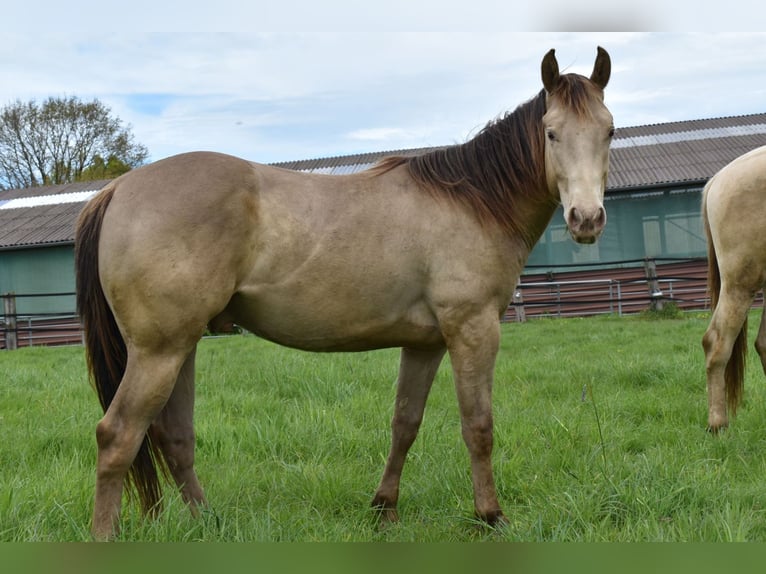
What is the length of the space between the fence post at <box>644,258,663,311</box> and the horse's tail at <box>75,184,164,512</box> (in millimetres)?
12933

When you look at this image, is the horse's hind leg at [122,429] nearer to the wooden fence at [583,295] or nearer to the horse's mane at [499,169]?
the horse's mane at [499,169]

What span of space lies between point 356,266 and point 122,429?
1158 millimetres

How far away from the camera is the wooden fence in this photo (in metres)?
15.2

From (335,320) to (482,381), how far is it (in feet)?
2.40

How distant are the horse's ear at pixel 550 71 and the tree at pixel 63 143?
2490cm

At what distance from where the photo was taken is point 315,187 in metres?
3.08

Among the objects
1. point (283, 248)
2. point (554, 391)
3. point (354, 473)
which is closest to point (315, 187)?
point (283, 248)

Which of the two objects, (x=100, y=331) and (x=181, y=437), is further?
(x=181, y=437)

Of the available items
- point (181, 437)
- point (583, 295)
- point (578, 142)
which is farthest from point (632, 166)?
point (181, 437)

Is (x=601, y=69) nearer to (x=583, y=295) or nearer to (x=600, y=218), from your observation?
(x=600, y=218)

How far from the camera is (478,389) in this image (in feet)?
10.2

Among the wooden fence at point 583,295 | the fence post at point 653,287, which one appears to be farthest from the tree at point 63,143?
the fence post at point 653,287

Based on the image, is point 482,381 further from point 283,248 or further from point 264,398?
point 264,398

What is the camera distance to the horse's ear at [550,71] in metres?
3.08
